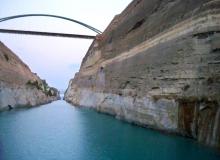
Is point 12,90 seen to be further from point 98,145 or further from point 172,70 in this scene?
point 98,145

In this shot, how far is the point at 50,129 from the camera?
66.2 feet

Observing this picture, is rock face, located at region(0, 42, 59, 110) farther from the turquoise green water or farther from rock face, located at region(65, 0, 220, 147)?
the turquoise green water

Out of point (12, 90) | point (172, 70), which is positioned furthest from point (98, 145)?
point (12, 90)

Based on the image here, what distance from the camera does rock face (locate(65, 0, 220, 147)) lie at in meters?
14.5

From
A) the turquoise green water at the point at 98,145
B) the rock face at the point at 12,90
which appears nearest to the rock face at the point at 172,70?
the turquoise green water at the point at 98,145

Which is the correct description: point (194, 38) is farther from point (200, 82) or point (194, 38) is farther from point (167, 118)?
point (167, 118)

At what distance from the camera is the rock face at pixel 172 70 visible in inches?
569

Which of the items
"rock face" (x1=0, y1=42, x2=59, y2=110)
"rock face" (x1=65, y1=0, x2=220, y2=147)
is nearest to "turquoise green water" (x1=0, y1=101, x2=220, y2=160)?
"rock face" (x1=65, y1=0, x2=220, y2=147)

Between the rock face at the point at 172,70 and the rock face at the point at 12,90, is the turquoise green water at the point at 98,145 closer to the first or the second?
the rock face at the point at 172,70

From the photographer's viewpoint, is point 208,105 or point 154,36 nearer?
point 208,105

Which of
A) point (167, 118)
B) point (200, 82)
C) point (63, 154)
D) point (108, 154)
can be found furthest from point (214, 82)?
point (63, 154)

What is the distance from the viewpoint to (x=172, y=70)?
1709 centimetres

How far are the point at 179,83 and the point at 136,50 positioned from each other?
8.50 meters

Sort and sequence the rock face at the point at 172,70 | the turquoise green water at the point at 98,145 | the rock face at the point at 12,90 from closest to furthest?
1. the turquoise green water at the point at 98,145
2. the rock face at the point at 172,70
3. the rock face at the point at 12,90
